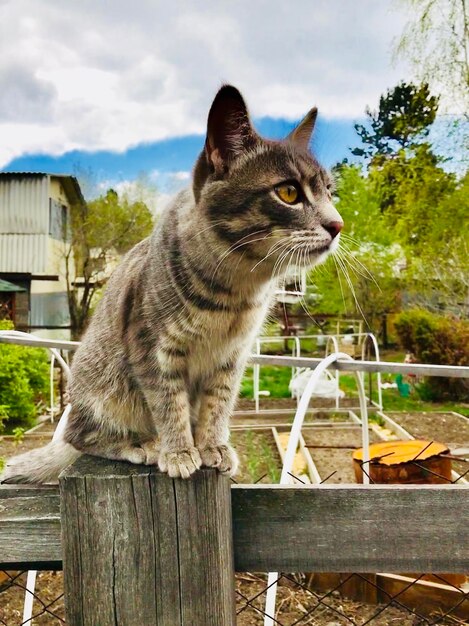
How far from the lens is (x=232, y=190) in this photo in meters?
1.19

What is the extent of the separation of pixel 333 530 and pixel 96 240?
11885mm

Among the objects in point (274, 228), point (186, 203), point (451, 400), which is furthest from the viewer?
point (451, 400)

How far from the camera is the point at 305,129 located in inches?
53.6

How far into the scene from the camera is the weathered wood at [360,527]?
3.03ft

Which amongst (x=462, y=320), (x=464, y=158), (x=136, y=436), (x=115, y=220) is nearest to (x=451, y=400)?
(x=462, y=320)

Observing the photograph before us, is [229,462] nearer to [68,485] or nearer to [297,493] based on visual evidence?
[297,493]

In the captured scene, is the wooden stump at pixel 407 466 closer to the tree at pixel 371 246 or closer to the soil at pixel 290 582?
the soil at pixel 290 582

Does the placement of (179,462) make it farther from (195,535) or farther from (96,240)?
(96,240)

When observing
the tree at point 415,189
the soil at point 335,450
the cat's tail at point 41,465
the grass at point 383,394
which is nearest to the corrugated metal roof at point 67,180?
the grass at point 383,394

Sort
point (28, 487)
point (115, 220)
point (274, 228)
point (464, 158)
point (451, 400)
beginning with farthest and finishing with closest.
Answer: point (115, 220), point (464, 158), point (451, 400), point (274, 228), point (28, 487)

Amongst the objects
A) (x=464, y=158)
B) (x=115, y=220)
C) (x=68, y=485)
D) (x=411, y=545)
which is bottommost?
(x=411, y=545)

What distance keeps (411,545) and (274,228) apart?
0.63 meters

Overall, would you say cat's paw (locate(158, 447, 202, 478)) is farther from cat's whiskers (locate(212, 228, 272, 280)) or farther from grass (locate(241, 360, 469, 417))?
grass (locate(241, 360, 469, 417))

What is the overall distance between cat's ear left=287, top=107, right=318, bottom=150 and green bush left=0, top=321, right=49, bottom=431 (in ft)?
18.6
